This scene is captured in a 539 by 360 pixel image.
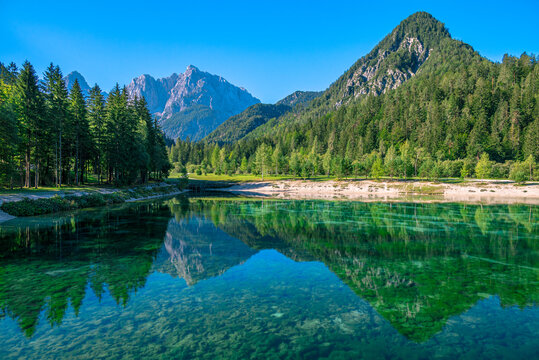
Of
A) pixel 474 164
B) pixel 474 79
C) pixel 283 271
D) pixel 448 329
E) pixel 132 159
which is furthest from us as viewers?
pixel 474 79

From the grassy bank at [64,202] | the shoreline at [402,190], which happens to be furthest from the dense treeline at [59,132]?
the shoreline at [402,190]

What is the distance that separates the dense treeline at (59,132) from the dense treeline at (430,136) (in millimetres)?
61632

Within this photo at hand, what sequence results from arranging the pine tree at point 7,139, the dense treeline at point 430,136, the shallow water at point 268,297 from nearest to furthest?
the shallow water at point 268,297 → the pine tree at point 7,139 → the dense treeline at point 430,136

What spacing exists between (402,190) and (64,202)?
238 feet

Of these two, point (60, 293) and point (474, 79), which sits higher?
point (474, 79)

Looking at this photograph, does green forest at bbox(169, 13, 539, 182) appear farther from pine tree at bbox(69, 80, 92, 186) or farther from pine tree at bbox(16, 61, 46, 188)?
pine tree at bbox(16, 61, 46, 188)

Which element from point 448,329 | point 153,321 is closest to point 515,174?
point 448,329

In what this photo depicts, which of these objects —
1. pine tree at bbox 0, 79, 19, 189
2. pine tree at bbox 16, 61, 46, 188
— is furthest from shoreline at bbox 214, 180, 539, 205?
pine tree at bbox 0, 79, 19, 189

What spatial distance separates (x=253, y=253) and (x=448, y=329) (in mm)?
10615

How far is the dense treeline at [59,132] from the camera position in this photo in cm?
3582

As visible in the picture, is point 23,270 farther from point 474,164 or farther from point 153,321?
point 474,164

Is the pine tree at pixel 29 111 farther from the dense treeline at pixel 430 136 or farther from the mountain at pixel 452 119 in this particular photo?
the mountain at pixel 452 119

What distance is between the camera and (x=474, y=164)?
95500mm

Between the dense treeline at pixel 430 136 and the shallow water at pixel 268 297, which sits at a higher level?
the dense treeline at pixel 430 136
